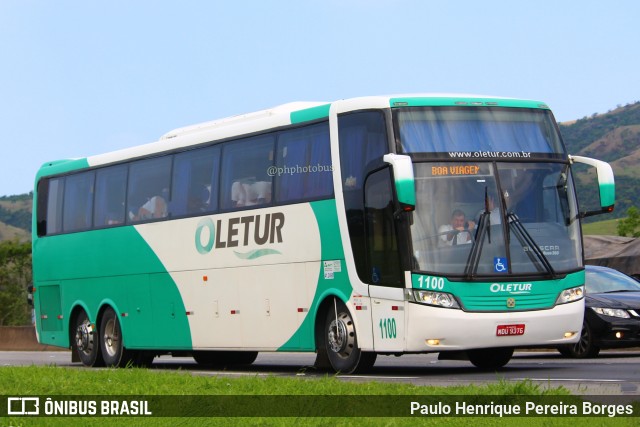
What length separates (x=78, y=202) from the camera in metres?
25.0

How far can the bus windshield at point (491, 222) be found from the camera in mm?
16406

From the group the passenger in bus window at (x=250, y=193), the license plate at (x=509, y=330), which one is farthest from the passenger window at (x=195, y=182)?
the license plate at (x=509, y=330)

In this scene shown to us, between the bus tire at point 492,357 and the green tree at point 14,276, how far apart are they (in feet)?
238

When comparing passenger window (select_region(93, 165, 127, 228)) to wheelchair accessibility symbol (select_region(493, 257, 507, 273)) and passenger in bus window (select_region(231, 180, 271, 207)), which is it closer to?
passenger in bus window (select_region(231, 180, 271, 207))

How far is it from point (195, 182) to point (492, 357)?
572 centimetres

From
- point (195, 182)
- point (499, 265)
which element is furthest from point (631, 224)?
point (499, 265)

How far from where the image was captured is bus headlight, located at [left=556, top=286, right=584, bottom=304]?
16.9 m

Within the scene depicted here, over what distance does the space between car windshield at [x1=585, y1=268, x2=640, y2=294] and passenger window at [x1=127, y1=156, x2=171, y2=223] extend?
743 centimetres

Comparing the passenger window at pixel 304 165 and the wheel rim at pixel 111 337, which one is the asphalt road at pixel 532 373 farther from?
the passenger window at pixel 304 165

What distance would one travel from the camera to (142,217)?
894 inches

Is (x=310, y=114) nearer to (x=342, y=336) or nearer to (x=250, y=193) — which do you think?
(x=250, y=193)

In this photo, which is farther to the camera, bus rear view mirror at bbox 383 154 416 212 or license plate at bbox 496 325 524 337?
license plate at bbox 496 325 524 337

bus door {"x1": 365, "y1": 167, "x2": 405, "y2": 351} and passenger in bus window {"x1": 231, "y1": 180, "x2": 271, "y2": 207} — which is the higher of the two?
passenger in bus window {"x1": 231, "y1": 180, "x2": 271, "y2": 207}

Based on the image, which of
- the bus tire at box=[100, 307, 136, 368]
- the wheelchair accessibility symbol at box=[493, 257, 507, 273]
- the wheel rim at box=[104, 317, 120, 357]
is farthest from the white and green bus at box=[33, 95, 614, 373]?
the wheel rim at box=[104, 317, 120, 357]
